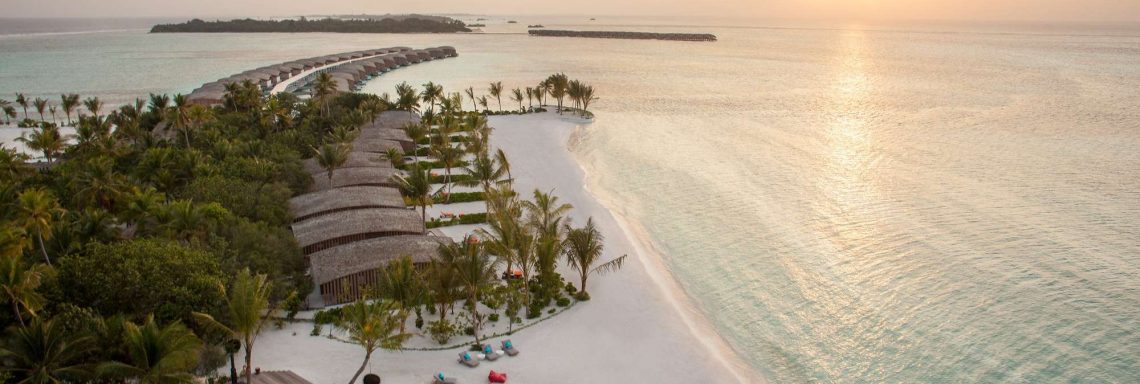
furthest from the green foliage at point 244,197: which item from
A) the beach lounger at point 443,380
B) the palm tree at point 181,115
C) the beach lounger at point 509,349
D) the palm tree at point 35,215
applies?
the beach lounger at point 443,380

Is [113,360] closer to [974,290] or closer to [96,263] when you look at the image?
[96,263]

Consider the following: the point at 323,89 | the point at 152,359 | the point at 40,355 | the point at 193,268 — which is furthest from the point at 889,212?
the point at 323,89

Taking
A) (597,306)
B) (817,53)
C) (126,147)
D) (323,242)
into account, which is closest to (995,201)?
(597,306)

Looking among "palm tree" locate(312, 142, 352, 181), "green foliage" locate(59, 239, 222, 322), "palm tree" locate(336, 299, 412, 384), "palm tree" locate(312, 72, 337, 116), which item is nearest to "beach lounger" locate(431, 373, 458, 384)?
"palm tree" locate(336, 299, 412, 384)

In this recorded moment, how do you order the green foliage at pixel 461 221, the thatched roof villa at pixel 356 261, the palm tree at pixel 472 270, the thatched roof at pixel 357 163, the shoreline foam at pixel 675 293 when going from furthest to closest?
the thatched roof at pixel 357 163, the green foliage at pixel 461 221, the thatched roof villa at pixel 356 261, the shoreline foam at pixel 675 293, the palm tree at pixel 472 270

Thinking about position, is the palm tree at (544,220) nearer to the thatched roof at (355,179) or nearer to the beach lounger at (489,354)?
the beach lounger at (489,354)

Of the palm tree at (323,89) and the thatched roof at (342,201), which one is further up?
the palm tree at (323,89)
